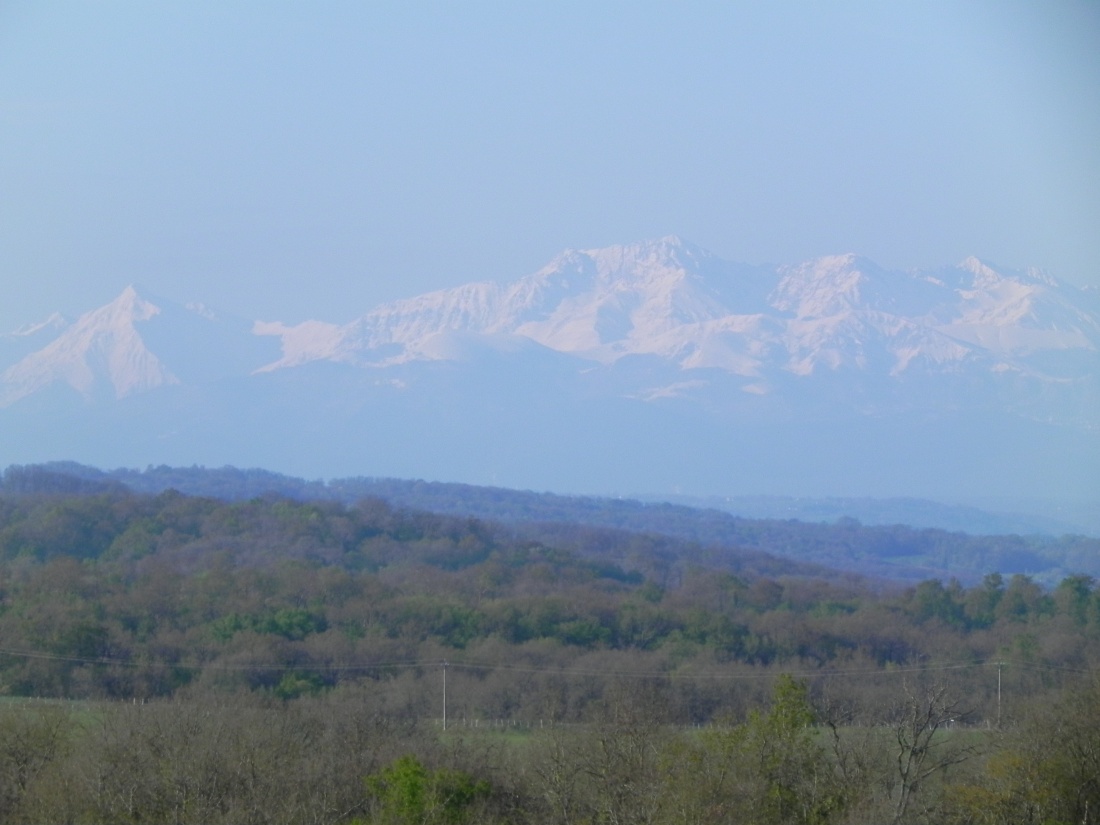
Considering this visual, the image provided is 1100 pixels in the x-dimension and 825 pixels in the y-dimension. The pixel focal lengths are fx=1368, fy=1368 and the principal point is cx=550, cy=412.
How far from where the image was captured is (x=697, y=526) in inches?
4523

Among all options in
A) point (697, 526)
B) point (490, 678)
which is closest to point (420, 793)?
point (490, 678)

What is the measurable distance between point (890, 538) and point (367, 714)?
95.2m

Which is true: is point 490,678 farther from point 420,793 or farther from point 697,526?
point 697,526

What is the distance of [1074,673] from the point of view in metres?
40.0

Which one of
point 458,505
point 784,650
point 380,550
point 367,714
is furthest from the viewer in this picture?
point 458,505

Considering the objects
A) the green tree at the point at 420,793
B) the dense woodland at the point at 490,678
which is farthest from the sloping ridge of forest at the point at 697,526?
the green tree at the point at 420,793

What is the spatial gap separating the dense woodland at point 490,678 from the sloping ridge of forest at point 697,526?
17.8 m

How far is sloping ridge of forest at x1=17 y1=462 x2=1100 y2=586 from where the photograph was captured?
330 ft

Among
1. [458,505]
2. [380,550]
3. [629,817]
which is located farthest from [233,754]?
[458,505]

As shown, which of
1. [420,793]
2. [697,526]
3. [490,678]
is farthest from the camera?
[697,526]

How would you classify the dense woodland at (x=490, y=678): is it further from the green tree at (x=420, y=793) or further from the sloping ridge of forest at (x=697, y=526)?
the sloping ridge of forest at (x=697, y=526)

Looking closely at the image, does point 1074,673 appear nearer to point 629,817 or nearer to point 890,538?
point 629,817

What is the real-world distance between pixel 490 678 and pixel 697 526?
7649 cm

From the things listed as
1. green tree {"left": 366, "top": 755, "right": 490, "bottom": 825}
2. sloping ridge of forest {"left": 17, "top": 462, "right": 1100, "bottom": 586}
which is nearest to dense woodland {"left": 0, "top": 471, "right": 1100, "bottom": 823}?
green tree {"left": 366, "top": 755, "right": 490, "bottom": 825}
